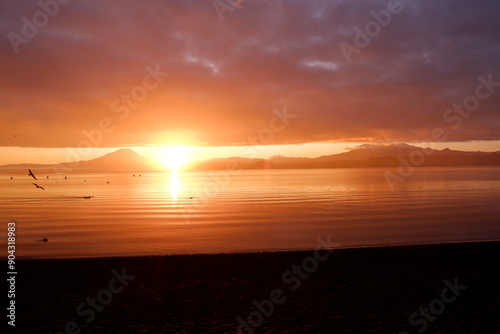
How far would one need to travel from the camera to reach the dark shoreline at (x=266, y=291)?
9453 millimetres

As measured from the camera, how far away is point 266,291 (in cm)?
1228

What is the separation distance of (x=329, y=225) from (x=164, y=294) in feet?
76.9

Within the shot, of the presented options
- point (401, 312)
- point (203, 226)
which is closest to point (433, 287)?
point (401, 312)

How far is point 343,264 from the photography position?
15.8 metres

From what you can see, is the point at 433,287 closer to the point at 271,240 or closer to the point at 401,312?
the point at 401,312

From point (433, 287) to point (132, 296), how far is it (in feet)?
29.3

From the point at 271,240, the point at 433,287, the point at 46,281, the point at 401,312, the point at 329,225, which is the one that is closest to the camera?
the point at 401,312

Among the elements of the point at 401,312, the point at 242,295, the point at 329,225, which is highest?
the point at 329,225

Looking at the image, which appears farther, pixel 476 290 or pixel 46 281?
pixel 46 281

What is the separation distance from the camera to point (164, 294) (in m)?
12.0

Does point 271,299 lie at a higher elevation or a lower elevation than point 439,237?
lower

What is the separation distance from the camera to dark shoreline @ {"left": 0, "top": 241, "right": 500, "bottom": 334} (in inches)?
372

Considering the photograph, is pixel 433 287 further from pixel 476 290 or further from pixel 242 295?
pixel 242 295

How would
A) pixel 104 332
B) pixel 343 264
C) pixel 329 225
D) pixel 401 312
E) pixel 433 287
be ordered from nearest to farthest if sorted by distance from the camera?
1. pixel 104 332
2. pixel 401 312
3. pixel 433 287
4. pixel 343 264
5. pixel 329 225
